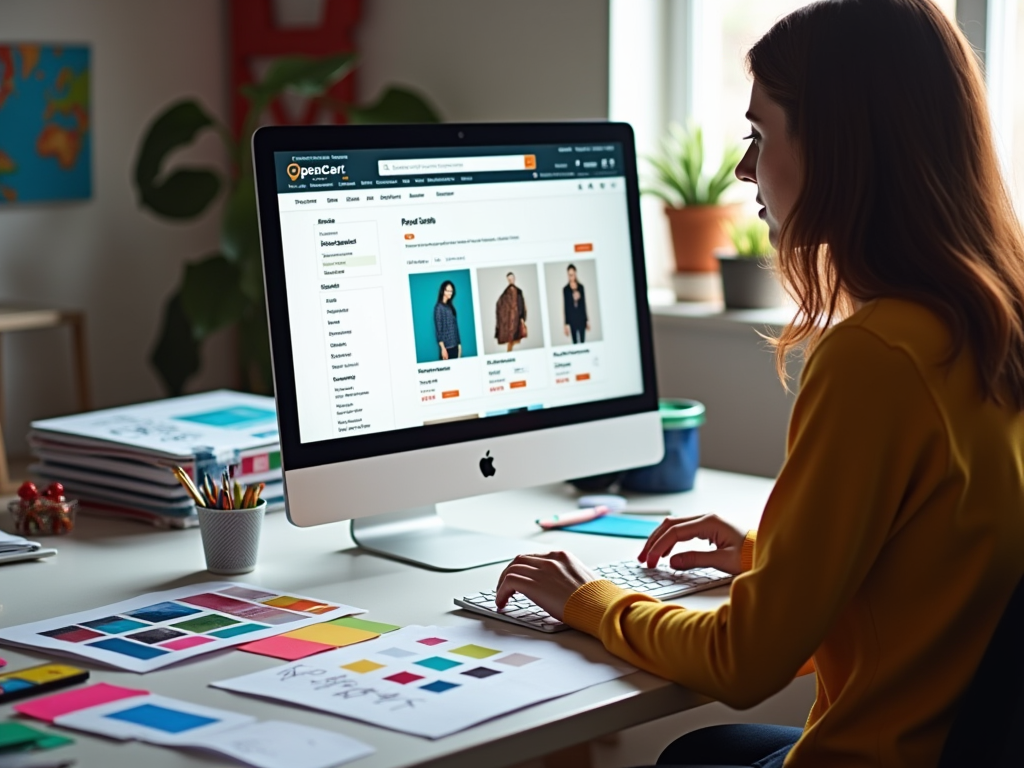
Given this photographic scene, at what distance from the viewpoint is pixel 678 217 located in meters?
2.70

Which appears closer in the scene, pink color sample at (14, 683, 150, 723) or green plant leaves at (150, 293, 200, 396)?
pink color sample at (14, 683, 150, 723)

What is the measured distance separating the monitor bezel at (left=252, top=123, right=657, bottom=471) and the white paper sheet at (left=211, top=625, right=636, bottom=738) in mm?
272

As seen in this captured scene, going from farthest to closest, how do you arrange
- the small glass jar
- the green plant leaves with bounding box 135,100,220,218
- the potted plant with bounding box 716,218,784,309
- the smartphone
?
the green plant leaves with bounding box 135,100,220,218, the potted plant with bounding box 716,218,784,309, the small glass jar, the smartphone

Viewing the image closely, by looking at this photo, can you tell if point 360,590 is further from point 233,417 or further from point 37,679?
point 233,417

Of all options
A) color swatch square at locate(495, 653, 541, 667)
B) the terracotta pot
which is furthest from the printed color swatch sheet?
the terracotta pot

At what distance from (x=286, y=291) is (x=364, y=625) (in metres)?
0.38

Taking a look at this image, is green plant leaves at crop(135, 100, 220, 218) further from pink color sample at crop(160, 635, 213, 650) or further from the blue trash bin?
pink color sample at crop(160, 635, 213, 650)

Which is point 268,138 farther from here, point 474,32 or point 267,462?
point 474,32

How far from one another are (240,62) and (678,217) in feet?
5.17

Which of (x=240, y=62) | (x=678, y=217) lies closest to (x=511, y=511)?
(x=678, y=217)

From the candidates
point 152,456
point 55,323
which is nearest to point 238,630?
point 152,456

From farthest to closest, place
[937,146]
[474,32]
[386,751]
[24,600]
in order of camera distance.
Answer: [474,32], [24,600], [937,146], [386,751]

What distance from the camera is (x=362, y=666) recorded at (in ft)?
3.75

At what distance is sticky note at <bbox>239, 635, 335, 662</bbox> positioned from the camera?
1179 mm
